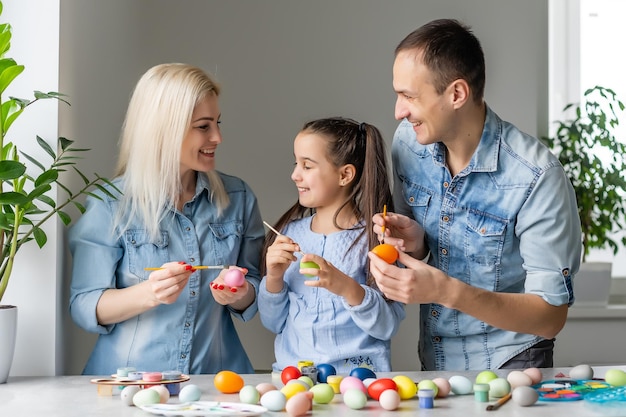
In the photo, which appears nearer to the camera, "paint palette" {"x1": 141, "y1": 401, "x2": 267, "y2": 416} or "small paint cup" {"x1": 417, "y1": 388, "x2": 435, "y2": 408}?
"paint palette" {"x1": 141, "y1": 401, "x2": 267, "y2": 416}

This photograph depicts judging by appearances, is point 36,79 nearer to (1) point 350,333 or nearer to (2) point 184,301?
(2) point 184,301

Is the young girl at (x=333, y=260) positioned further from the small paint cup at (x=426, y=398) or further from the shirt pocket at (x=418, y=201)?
the small paint cup at (x=426, y=398)

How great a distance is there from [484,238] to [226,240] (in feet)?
2.22

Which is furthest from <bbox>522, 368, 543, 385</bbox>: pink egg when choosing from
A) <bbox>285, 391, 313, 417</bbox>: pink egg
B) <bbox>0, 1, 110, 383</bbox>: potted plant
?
<bbox>0, 1, 110, 383</bbox>: potted plant

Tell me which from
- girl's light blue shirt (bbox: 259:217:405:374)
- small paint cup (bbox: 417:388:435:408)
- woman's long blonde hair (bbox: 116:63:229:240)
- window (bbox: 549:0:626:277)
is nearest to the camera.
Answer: small paint cup (bbox: 417:388:435:408)

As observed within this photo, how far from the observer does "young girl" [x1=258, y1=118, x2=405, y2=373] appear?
2033mm

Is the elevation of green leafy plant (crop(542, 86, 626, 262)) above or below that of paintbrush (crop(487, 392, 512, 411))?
above

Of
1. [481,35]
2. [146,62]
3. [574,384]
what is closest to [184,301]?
[574,384]

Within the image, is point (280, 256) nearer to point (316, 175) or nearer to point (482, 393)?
point (316, 175)

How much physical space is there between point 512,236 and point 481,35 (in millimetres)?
1619

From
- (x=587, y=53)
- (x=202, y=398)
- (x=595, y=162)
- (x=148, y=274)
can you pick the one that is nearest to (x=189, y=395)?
(x=202, y=398)

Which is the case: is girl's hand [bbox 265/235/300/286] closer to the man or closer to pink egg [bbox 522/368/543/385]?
Answer: the man

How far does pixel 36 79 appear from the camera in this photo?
2.02 meters

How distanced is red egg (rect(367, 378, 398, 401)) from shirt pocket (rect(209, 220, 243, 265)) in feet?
2.36
